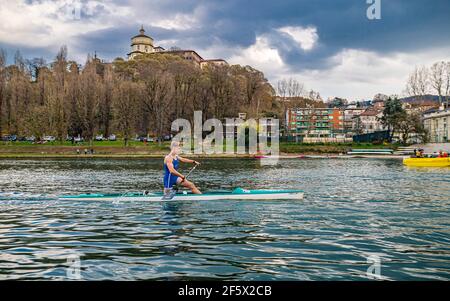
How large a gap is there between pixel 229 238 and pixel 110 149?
74.2 meters

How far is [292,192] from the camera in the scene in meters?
19.9

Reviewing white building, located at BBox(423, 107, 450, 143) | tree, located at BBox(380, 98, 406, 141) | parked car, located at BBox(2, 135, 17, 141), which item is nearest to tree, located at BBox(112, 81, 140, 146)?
parked car, located at BBox(2, 135, 17, 141)

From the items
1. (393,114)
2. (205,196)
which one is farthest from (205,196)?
(393,114)

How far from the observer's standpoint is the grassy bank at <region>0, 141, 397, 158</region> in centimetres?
7662

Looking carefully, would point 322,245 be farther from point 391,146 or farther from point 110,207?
point 391,146

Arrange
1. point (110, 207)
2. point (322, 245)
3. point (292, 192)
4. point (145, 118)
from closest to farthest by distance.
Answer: point (322, 245)
point (110, 207)
point (292, 192)
point (145, 118)

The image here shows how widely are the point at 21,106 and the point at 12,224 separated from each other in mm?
89385

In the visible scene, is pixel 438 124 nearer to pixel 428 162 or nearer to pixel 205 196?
pixel 428 162

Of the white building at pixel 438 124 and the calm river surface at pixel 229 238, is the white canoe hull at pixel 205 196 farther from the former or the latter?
the white building at pixel 438 124

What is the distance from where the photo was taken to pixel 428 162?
47.7 metres

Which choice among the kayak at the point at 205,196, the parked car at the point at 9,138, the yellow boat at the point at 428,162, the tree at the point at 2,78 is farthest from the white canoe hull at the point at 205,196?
the tree at the point at 2,78

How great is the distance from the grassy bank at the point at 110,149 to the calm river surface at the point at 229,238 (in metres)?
58.2

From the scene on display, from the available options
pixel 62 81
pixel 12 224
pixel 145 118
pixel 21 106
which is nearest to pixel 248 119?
pixel 145 118

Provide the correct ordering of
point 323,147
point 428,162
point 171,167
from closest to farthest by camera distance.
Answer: point 171,167, point 428,162, point 323,147
